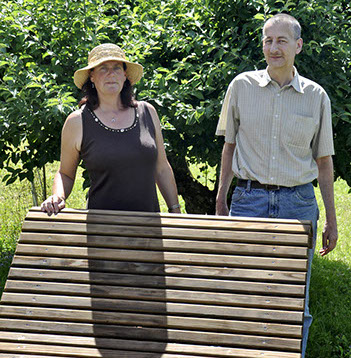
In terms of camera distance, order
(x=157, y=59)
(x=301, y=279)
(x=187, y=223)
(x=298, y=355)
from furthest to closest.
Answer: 1. (x=157, y=59)
2. (x=187, y=223)
3. (x=301, y=279)
4. (x=298, y=355)

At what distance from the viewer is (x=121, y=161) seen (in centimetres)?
352

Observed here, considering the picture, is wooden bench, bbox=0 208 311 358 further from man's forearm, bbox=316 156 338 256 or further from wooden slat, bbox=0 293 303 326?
man's forearm, bbox=316 156 338 256

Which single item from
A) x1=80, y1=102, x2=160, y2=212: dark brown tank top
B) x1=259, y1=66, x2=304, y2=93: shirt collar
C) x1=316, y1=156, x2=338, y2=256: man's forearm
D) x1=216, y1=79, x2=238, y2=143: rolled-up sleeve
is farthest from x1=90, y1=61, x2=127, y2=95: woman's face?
x1=316, y1=156, x2=338, y2=256: man's forearm

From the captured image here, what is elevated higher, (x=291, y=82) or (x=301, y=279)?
(x=291, y=82)

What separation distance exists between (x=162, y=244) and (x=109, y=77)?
84cm

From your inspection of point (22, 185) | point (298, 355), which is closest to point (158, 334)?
point (298, 355)

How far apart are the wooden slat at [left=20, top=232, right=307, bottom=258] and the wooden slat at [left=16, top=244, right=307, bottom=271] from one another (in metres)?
0.02

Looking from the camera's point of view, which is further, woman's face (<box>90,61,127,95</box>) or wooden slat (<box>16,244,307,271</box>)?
woman's face (<box>90,61,127,95</box>)

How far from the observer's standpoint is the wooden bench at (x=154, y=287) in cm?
318

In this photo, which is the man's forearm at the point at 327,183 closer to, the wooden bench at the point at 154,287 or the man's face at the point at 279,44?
the wooden bench at the point at 154,287

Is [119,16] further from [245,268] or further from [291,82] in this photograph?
[245,268]

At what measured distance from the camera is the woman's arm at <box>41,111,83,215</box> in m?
3.57

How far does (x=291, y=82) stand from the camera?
3.60 m

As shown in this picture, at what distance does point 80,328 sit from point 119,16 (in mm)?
2928
